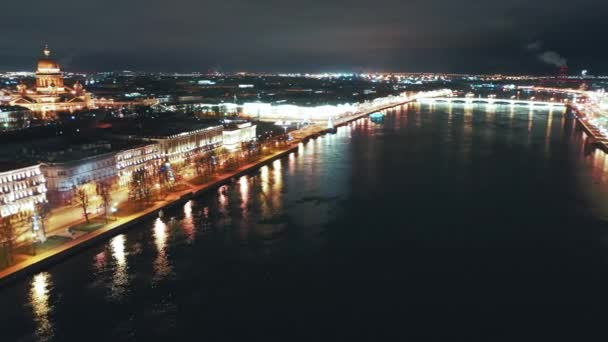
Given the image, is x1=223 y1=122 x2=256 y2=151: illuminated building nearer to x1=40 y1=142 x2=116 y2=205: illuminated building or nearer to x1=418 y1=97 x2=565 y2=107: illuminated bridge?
x1=40 y1=142 x2=116 y2=205: illuminated building

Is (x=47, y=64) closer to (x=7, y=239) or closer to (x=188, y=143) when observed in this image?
(x=188, y=143)

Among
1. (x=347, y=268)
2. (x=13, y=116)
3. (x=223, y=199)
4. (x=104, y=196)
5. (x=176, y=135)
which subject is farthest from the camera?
(x=13, y=116)

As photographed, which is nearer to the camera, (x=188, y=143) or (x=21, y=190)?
(x=21, y=190)

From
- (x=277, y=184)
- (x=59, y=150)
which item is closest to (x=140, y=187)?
(x=59, y=150)

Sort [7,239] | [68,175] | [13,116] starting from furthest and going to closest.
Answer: [13,116]
[68,175]
[7,239]

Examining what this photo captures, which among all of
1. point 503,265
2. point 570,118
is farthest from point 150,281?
point 570,118

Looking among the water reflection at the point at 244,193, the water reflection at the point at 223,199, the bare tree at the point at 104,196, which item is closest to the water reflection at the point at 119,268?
the bare tree at the point at 104,196
